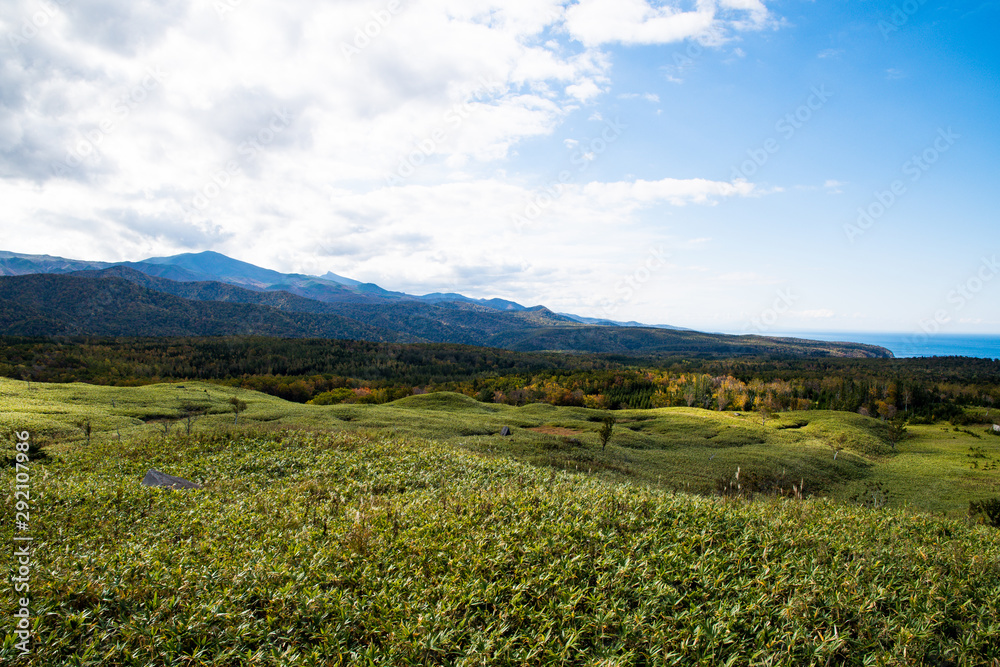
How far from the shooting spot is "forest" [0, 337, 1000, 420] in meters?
80.3

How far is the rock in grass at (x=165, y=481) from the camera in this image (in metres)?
12.5

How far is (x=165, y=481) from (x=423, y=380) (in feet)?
380

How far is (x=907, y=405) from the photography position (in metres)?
77.2

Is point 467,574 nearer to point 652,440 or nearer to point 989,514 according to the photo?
point 989,514

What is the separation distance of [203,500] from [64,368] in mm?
114843

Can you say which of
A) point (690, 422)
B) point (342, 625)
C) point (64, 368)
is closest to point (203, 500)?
point (342, 625)

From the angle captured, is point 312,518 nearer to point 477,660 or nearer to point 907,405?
point 477,660

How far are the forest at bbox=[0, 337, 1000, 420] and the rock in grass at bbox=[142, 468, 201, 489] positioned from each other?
5808 cm

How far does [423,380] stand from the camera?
128 meters

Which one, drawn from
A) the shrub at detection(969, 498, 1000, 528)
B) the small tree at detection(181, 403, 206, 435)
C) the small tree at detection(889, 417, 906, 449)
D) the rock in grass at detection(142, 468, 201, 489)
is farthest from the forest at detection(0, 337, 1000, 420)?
the rock in grass at detection(142, 468, 201, 489)

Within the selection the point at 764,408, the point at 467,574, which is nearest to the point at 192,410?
the point at 467,574

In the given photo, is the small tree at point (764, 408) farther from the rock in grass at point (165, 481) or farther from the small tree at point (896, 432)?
the rock in grass at point (165, 481)

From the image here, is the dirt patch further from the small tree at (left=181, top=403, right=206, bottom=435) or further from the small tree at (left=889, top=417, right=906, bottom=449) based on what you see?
the small tree at (left=889, top=417, right=906, bottom=449)

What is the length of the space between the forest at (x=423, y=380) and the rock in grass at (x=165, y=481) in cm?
5808
